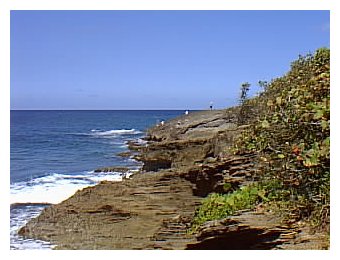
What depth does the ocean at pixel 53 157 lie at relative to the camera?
3.12 metres

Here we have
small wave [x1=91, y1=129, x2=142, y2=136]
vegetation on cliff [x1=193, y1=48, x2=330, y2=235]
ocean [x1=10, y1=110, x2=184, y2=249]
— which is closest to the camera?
vegetation on cliff [x1=193, y1=48, x2=330, y2=235]

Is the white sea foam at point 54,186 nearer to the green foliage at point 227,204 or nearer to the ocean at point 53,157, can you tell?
the ocean at point 53,157

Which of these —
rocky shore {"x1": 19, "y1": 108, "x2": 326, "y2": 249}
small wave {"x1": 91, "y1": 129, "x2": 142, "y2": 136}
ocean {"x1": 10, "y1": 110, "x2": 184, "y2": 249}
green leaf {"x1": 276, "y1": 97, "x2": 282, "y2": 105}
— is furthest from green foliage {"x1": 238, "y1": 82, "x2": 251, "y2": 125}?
small wave {"x1": 91, "y1": 129, "x2": 142, "y2": 136}

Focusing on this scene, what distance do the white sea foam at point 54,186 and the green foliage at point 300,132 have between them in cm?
94

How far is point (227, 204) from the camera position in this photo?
3180 mm

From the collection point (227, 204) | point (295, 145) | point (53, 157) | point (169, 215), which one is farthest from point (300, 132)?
point (53, 157)

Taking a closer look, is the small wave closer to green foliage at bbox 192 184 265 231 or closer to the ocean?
the ocean

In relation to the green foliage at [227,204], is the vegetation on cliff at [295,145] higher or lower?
higher

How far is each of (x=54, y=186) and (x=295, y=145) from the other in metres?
1.40

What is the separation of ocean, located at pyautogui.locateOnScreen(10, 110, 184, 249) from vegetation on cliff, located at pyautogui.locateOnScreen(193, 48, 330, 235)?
756mm

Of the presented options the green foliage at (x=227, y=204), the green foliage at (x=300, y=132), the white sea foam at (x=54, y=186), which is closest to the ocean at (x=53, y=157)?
the white sea foam at (x=54, y=186)

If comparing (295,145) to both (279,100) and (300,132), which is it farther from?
(279,100)

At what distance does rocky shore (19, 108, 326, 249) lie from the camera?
2.98m
